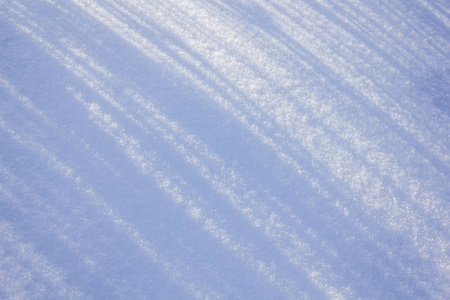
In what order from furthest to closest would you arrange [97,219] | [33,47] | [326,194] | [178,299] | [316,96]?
[316,96], [33,47], [326,194], [97,219], [178,299]

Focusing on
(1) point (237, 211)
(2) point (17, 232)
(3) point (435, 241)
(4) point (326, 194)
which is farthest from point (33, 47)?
(3) point (435, 241)

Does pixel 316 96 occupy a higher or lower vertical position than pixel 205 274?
higher

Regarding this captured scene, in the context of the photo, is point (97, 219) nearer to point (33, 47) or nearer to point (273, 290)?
point (273, 290)

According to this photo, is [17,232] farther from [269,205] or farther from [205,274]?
[269,205]

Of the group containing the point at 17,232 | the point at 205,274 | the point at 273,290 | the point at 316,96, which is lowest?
the point at 17,232

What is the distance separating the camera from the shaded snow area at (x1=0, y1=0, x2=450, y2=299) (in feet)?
6.07

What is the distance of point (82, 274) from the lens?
1766mm

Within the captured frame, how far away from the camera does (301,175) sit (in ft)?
7.27

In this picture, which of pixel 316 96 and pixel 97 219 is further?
pixel 316 96

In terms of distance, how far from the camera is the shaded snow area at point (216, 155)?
185 cm

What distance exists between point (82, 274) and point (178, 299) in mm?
576

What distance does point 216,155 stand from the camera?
221cm

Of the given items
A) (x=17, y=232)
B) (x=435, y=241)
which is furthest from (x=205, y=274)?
(x=435, y=241)

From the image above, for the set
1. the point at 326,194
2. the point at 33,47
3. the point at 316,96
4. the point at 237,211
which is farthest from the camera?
the point at 316,96
